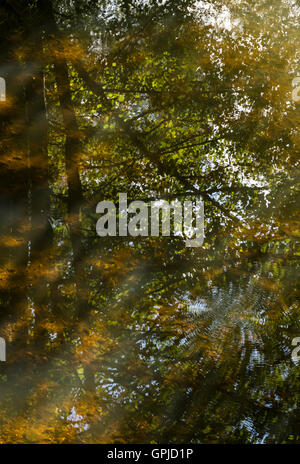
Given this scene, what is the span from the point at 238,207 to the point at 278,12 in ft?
13.1

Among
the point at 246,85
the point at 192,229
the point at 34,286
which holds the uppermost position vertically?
the point at 246,85

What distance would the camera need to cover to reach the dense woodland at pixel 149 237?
453 cm

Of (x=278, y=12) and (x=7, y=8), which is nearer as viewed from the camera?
(x=7, y=8)

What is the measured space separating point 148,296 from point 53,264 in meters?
1.60

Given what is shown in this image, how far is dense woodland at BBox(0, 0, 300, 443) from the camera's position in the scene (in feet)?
14.9

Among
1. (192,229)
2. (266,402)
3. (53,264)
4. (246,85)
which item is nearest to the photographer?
(266,402)

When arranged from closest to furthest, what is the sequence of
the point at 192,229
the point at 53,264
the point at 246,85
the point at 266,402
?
the point at 266,402
the point at 53,264
the point at 192,229
the point at 246,85

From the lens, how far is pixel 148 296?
18.8 feet

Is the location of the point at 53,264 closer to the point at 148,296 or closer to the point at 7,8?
the point at 148,296

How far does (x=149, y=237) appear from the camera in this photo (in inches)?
250

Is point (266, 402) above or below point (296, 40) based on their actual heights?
below

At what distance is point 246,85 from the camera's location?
6957 mm
